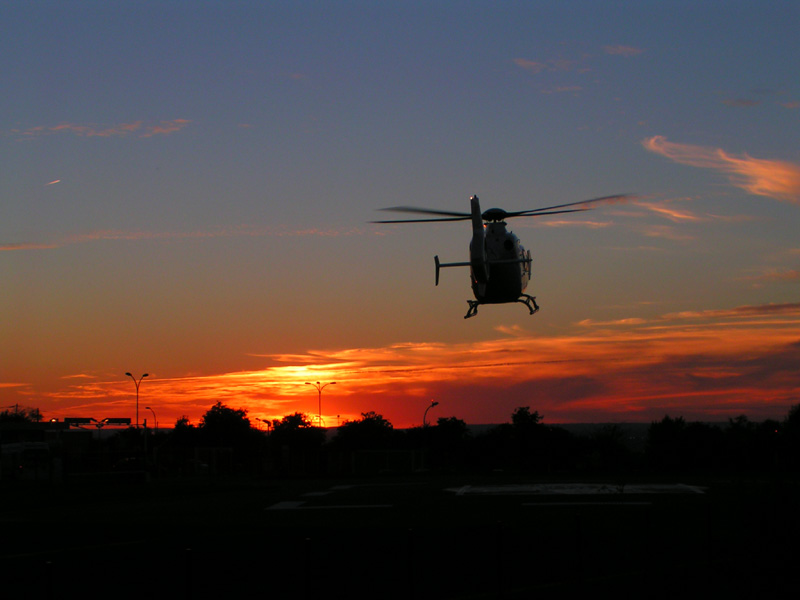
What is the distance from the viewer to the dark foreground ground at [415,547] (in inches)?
619

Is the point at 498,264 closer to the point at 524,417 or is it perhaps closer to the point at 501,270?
the point at 501,270

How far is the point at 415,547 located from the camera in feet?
69.5

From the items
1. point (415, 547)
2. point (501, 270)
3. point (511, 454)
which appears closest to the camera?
point (415, 547)

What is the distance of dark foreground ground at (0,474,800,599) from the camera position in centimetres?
1573

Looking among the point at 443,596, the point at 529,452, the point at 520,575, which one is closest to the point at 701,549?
the point at 520,575

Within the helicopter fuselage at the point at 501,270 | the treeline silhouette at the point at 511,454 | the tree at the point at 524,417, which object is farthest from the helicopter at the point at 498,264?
the tree at the point at 524,417

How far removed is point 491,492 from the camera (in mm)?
38875

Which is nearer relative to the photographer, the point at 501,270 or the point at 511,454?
the point at 501,270

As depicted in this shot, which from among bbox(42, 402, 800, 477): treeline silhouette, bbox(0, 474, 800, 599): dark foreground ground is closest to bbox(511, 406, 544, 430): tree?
bbox(42, 402, 800, 477): treeline silhouette

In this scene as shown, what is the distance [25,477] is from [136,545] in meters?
66.7

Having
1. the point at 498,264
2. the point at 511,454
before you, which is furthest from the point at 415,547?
the point at 511,454

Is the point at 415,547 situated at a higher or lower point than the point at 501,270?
lower

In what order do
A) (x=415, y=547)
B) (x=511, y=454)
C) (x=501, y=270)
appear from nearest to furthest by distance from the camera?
(x=415, y=547), (x=501, y=270), (x=511, y=454)

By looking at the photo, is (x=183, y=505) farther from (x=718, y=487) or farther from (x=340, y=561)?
(x=718, y=487)
